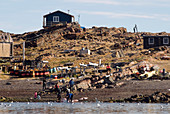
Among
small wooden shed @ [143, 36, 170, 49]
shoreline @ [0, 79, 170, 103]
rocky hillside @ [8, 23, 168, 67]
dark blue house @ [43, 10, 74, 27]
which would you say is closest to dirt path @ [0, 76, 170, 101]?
shoreline @ [0, 79, 170, 103]

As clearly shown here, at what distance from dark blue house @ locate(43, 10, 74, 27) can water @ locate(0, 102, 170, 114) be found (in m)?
61.9

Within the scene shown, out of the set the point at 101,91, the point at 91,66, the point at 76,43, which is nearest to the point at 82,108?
the point at 101,91

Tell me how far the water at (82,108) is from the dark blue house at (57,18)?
203 feet

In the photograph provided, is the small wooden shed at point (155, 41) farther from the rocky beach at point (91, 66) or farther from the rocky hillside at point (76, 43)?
the rocky beach at point (91, 66)

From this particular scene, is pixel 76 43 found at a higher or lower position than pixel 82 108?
higher

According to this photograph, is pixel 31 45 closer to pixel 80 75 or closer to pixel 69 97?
pixel 80 75

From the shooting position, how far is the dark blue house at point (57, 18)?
98125 millimetres

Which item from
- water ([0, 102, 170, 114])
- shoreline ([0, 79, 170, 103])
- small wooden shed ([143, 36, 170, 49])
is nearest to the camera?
water ([0, 102, 170, 114])

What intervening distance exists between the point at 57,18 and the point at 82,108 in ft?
219

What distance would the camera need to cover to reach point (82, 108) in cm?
3353

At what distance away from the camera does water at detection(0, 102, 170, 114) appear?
31.4 metres

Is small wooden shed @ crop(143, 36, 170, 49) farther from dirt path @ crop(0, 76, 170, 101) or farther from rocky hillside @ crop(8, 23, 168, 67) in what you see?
dirt path @ crop(0, 76, 170, 101)

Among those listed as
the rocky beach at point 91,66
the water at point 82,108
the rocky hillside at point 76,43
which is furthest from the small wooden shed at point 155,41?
the water at point 82,108

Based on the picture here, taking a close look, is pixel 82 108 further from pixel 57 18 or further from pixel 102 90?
pixel 57 18
